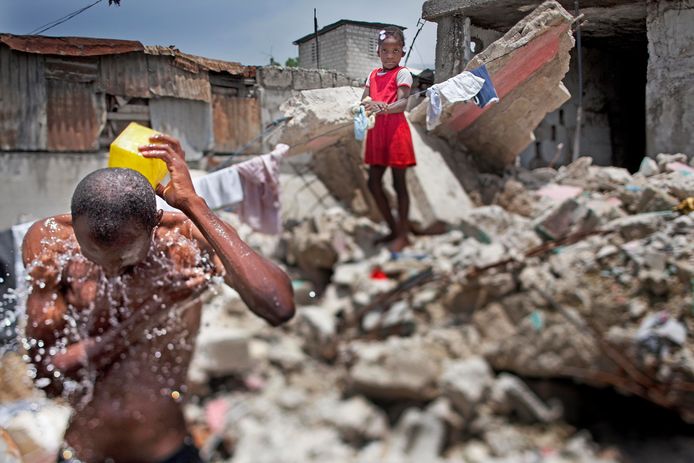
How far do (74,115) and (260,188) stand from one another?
0.89 meters

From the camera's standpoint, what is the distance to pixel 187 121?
1945 mm

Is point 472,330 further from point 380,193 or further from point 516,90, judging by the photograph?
point 516,90

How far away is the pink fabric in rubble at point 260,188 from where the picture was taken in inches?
62.1

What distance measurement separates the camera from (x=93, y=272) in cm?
80

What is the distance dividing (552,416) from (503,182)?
2.60ft

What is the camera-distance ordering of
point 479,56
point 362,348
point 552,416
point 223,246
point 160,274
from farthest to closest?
point 362,348 < point 552,416 < point 479,56 < point 160,274 < point 223,246

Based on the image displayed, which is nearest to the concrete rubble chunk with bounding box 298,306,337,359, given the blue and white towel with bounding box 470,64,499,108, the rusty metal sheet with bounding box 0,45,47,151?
the blue and white towel with bounding box 470,64,499,108

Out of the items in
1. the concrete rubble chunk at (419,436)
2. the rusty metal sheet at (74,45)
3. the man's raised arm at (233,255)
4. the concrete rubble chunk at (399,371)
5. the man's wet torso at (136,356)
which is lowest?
the concrete rubble chunk at (419,436)

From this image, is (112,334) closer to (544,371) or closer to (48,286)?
(48,286)

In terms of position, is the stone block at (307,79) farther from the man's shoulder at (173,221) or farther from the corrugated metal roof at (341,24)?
the man's shoulder at (173,221)

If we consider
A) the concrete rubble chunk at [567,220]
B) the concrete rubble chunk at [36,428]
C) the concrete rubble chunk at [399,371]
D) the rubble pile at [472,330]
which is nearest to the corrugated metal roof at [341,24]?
the rubble pile at [472,330]

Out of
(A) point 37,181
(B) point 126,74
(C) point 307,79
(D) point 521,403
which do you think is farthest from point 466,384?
(A) point 37,181

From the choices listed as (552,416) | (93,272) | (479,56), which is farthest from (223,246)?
(552,416)

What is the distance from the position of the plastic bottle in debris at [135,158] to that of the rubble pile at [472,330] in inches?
36.1
